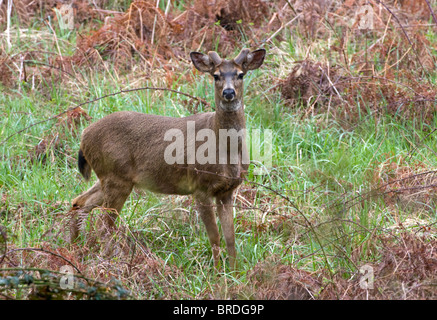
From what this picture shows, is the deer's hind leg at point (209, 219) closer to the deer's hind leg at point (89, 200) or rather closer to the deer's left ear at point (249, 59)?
the deer's hind leg at point (89, 200)

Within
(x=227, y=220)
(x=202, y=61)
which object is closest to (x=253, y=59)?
(x=202, y=61)

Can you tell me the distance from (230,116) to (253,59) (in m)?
0.55

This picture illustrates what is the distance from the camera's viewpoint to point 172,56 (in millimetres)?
7852

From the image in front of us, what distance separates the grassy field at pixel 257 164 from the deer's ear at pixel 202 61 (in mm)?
732

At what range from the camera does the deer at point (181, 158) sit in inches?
196

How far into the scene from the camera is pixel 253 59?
5.23m

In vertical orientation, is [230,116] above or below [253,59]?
below

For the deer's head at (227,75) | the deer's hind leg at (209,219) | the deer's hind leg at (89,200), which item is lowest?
the deer's hind leg at (209,219)

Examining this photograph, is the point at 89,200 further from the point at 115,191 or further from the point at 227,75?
the point at 227,75

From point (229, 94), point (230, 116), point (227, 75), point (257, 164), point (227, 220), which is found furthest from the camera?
point (257, 164)

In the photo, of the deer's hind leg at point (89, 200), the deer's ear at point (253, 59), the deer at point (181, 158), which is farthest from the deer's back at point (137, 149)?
the deer's ear at point (253, 59)

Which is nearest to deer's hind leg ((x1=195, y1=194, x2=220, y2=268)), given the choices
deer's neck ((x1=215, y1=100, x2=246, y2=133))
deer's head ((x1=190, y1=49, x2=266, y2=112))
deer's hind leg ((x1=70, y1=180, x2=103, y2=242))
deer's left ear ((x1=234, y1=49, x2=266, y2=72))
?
deer's neck ((x1=215, y1=100, x2=246, y2=133))

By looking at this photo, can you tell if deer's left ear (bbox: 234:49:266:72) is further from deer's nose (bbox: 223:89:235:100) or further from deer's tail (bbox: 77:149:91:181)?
deer's tail (bbox: 77:149:91:181)
